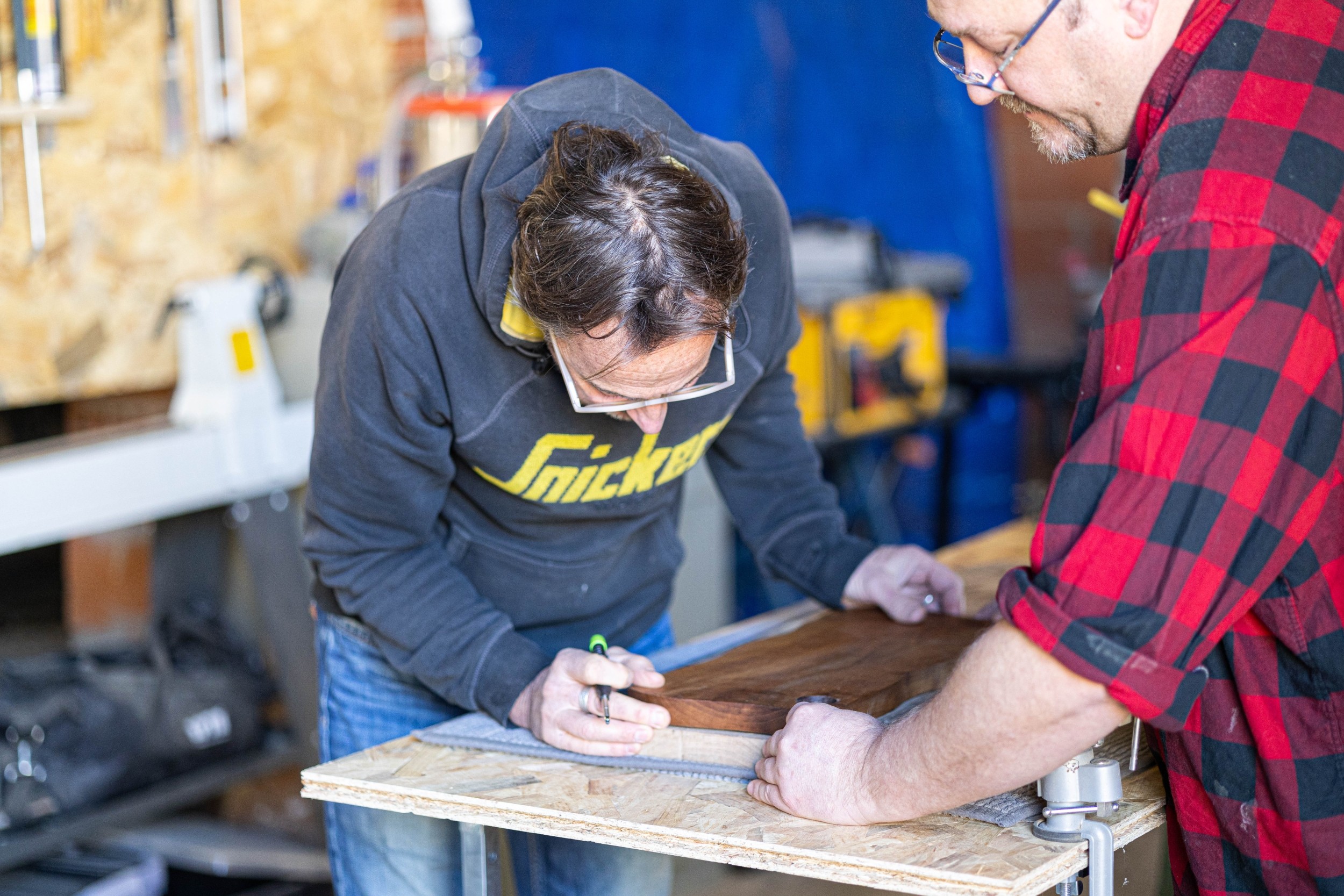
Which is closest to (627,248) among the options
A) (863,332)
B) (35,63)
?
(35,63)

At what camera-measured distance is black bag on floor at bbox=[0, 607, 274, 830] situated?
238 centimetres

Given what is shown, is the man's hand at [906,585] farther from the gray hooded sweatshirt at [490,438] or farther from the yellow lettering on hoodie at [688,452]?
the yellow lettering on hoodie at [688,452]

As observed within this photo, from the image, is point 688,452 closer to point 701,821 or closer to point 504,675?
point 504,675

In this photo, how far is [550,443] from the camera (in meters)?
1.42

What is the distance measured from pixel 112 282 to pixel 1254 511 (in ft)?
8.88

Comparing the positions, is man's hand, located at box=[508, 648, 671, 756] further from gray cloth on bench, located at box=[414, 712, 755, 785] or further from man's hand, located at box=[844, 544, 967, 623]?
man's hand, located at box=[844, 544, 967, 623]

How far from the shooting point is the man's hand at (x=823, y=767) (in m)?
1.10

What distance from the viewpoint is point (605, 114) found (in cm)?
131

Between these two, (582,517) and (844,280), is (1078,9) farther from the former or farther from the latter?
(844,280)

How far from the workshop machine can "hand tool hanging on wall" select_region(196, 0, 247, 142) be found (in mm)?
1379

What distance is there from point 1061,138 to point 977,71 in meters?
0.08

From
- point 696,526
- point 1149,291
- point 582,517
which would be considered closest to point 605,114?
point 582,517

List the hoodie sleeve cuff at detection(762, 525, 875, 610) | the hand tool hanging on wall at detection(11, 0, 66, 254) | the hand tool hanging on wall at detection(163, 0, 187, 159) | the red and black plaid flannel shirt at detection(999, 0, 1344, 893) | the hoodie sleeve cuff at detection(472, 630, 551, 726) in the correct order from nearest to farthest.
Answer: the red and black plaid flannel shirt at detection(999, 0, 1344, 893)
the hoodie sleeve cuff at detection(472, 630, 551, 726)
the hoodie sleeve cuff at detection(762, 525, 875, 610)
the hand tool hanging on wall at detection(11, 0, 66, 254)
the hand tool hanging on wall at detection(163, 0, 187, 159)

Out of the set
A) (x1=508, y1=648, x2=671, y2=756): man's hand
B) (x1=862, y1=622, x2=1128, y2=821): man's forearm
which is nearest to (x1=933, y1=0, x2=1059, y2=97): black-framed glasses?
(x1=862, y1=622, x2=1128, y2=821): man's forearm
